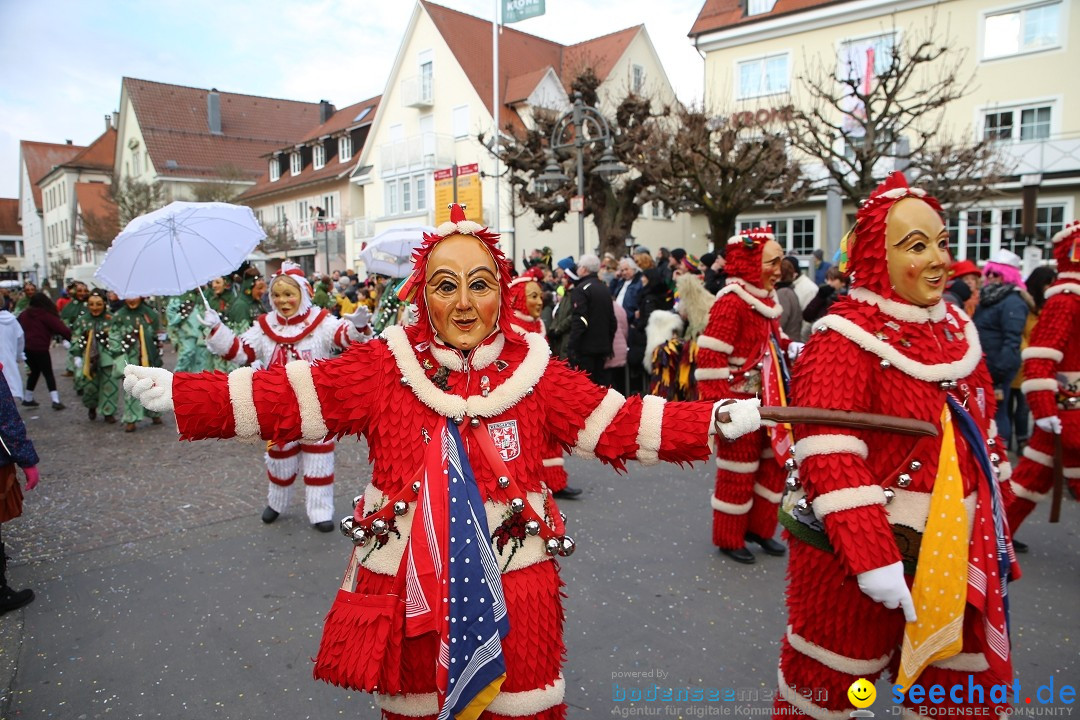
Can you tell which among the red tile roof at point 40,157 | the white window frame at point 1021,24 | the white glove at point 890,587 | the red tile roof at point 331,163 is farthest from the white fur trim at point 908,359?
the red tile roof at point 40,157

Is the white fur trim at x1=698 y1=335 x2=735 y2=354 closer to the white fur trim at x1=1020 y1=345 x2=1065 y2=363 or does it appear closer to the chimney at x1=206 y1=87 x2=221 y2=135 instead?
the white fur trim at x1=1020 y1=345 x2=1065 y2=363

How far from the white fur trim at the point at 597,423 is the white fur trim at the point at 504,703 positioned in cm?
76

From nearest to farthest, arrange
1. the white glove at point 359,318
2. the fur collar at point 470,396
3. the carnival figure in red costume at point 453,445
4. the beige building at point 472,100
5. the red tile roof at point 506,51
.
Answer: the carnival figure in red costume at point 453,445 → the fur collar at point 470,396 → the white glove at point 359,318 → the beige building at point 472,100 → the red tile roof at point 506,51

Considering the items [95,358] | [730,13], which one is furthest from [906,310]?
[730,13]

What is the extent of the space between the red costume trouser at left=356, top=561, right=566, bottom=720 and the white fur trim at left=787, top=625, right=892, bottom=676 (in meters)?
0.92

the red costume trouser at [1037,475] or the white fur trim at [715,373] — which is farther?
the white fur trim at [715,373]

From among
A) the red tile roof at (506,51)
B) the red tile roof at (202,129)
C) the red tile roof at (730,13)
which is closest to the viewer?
the red tile roof at (730,13)

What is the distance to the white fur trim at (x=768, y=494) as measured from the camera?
187 inches

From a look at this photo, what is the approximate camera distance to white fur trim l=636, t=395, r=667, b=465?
2.38 m

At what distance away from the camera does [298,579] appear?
456 centimetres

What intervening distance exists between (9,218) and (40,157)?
13.7m

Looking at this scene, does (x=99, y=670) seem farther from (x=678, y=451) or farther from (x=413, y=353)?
(x=678, y=451)

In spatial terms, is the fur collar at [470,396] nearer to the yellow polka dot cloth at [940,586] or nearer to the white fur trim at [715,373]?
the yellow polka dot cloth at [940,586]

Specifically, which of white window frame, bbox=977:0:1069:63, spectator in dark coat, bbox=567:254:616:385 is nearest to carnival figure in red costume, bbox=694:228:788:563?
spectator in dark coat, bbox=567:254:616:385
